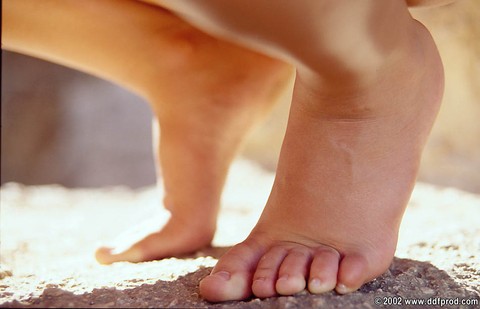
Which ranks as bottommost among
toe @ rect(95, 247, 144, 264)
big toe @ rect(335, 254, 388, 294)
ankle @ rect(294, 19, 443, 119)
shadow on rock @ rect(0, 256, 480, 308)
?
toe @ rect(95, 247, 144, 264)

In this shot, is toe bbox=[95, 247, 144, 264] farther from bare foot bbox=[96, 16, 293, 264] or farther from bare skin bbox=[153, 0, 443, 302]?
bare skin bbox=[153, 0, 443, 302]

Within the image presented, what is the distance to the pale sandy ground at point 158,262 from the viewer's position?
670mm

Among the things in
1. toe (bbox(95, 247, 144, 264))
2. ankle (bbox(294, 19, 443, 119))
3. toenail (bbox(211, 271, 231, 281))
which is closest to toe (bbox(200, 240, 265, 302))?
toenail (bbox(211, 271, 231, 281))

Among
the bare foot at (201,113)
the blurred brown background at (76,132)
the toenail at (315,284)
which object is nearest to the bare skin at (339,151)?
the toenail at (315,284)

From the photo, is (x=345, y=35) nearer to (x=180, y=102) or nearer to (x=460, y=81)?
(x=180, y=102)

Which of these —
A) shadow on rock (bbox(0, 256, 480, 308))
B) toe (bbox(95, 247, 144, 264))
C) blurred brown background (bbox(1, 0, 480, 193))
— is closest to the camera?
shadow on rock (bbox(0, 256, 480, 308))

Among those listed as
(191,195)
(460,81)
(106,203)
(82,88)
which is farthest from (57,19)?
(82,88)

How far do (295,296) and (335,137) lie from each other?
190mm

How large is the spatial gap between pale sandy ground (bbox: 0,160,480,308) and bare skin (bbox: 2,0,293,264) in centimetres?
6

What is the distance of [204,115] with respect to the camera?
1.07 meters

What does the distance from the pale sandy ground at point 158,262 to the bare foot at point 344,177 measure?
5 cm

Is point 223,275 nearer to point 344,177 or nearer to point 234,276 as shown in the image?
point 234,276

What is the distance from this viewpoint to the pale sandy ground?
670 mm

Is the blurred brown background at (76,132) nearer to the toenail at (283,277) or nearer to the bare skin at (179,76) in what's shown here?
the bare skin at (179,76)
